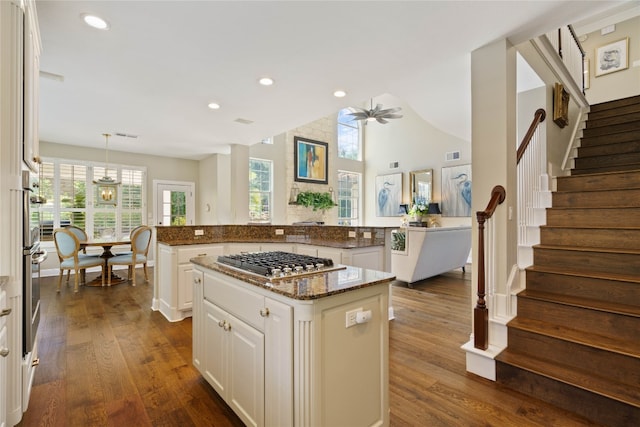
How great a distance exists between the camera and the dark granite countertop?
51.8 inches

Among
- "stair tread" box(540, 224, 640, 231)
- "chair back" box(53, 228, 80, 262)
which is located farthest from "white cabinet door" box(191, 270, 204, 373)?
"chair back" box(53, 228, 80, 262)

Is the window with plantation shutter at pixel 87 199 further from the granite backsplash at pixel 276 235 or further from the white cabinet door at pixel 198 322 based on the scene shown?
the white cabinet door at pixel 198 322

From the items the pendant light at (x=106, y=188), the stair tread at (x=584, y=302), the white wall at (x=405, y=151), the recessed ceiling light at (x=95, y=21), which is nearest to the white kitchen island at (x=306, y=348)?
the stair tread at (x=584, y=302)

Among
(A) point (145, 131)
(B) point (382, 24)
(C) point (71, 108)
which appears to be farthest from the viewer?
(A) point (145, 131)

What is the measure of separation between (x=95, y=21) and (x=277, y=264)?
6.88 feet

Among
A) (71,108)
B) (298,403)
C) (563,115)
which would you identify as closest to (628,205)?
(563,115)

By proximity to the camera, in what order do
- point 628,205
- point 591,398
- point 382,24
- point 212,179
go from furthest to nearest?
point 212,179 → point 628,205 → point 382,24 → point 591,398

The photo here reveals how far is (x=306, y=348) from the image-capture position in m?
1.27

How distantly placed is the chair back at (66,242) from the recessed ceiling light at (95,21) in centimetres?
384

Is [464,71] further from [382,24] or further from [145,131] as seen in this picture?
[145,131]

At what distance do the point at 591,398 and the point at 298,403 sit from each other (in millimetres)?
1778

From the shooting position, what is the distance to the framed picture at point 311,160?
29.5ft

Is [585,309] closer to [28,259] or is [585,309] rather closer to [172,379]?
[172,379]

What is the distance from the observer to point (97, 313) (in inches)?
146
